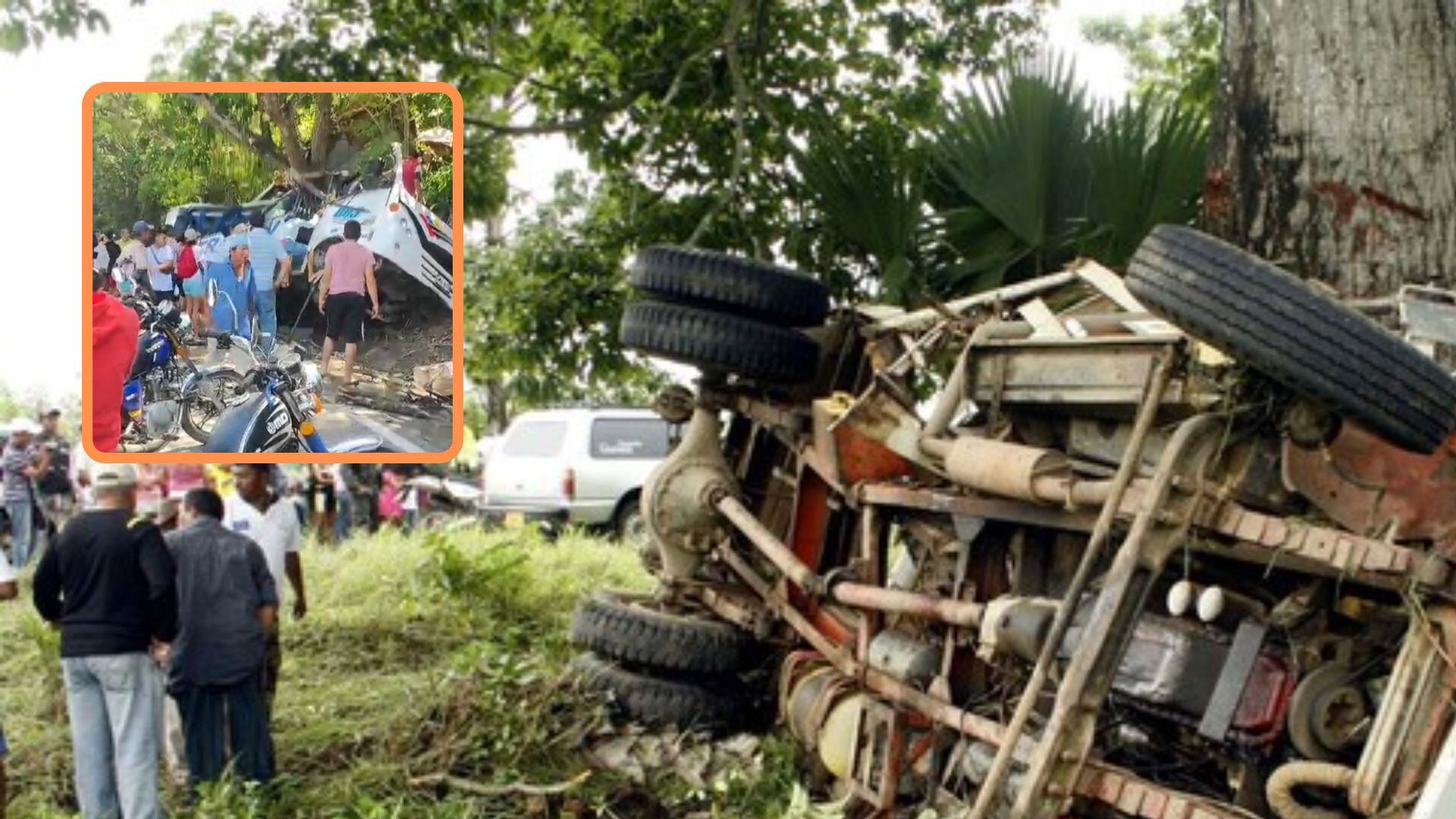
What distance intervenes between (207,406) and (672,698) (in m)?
3.91

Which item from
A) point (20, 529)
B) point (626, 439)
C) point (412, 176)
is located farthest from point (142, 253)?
point (626, 439)

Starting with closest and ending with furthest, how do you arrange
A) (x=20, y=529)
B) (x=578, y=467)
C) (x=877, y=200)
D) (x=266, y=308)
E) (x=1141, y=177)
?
(x=266, y=308) → (x=1141, y=177) → (x=877, y=200) → (x=20, y=529) → (x=578, y=467)

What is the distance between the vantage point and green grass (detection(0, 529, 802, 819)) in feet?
20.7

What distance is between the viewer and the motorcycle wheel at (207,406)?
317cm

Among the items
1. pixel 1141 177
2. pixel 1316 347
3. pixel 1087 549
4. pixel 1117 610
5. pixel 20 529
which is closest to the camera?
pixel 1316 347

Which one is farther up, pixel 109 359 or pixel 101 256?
pixel 101 256

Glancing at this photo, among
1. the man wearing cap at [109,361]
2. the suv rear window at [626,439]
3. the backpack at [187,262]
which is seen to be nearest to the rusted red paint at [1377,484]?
the backpack at [187,262]

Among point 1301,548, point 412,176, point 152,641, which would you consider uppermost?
point 412,176

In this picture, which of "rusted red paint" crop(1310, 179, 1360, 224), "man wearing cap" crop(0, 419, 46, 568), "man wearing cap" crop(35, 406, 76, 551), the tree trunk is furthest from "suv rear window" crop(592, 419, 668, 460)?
"rusted red paint" crop(1310, 179, 1360, 224)

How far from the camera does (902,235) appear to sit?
759 cm

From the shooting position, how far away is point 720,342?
6766 mm

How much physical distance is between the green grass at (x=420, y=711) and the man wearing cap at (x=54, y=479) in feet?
19.2

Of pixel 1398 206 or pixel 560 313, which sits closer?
pixel 1398 206

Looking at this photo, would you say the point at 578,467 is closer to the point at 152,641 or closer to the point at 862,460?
the point at 152,641
